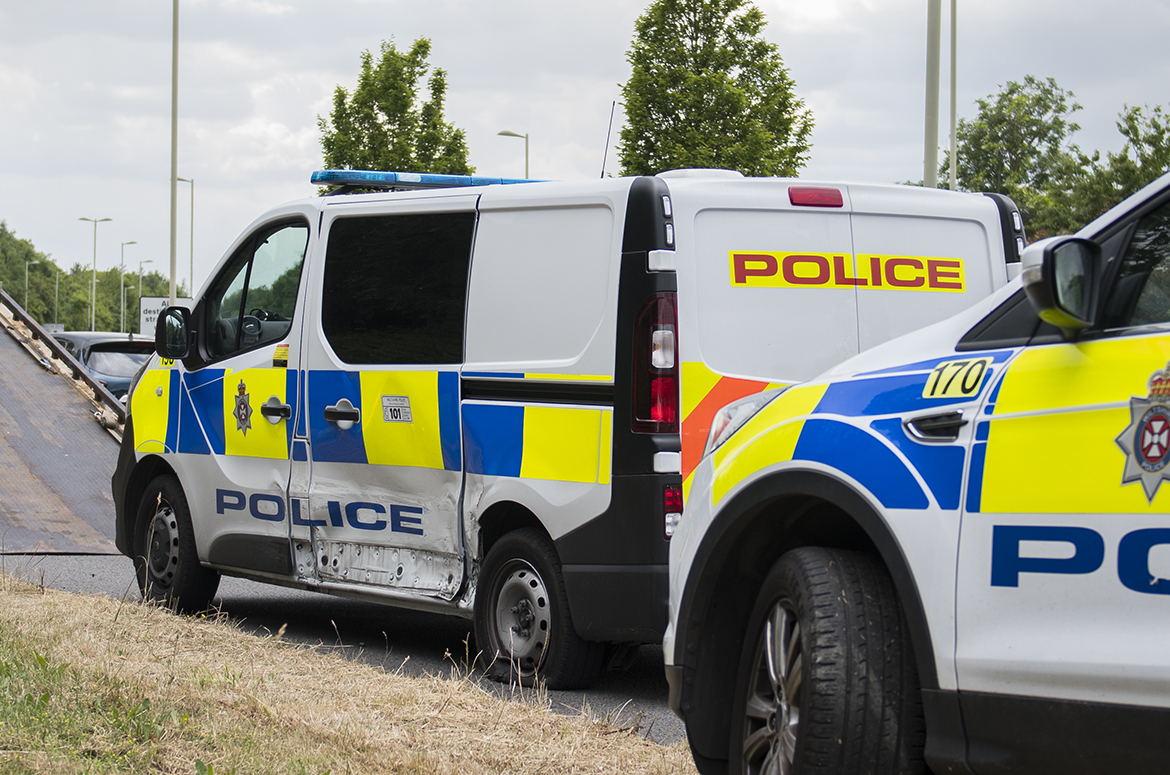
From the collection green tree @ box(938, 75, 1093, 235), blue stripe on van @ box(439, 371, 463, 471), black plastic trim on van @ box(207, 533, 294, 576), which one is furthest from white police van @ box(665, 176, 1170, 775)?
green tree @ box(938, 75, 1093, 235)

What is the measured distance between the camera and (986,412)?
290cm

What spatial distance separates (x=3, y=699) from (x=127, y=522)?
382 centimetres

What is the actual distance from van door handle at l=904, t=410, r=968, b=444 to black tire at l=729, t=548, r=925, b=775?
424 millimetres

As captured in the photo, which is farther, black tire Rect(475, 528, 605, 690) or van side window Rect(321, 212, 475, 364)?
van side window Rect(321, 212, 475, 364)

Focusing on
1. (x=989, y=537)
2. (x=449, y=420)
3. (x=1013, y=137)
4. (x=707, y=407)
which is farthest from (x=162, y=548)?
(x=1013, y=137)

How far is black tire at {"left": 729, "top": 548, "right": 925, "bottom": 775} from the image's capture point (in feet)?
10.2

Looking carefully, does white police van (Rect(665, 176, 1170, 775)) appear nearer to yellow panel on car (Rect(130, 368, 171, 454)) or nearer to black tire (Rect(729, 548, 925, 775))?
black tire (Rect(729, 548, 925, 775))

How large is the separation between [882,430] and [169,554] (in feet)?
18.9

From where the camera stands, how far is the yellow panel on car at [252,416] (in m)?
7.24

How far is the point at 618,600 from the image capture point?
A: 559cm

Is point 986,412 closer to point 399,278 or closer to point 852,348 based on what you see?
point 852,348

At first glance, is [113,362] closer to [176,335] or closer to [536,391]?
[176,335]

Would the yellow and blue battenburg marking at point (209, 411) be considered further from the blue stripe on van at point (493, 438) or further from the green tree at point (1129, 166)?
the green tree at point (1129, 166)

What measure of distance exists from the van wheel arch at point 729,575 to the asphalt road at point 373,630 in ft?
3.77
